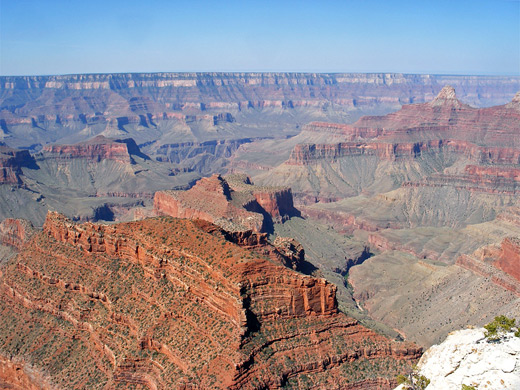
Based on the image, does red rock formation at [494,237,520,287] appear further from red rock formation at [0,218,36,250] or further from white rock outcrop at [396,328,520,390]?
red rock formation at [0,218,36,250]

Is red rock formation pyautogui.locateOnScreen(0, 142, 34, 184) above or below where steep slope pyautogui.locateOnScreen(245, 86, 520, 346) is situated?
above

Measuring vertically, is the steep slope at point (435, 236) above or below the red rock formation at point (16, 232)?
below

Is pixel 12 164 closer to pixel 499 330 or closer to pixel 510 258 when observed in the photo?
pixel 510 258

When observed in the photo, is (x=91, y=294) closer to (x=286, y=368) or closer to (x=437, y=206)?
(x=286, y=368)

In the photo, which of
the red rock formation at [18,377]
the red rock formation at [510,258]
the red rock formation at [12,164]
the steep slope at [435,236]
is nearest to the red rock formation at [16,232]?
the red rock formation at [18,377]

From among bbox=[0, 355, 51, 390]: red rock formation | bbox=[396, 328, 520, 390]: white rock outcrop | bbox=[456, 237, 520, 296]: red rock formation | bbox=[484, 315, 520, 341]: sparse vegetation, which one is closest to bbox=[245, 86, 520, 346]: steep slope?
bbox=[456, 237, 520, 296]: red rock formation

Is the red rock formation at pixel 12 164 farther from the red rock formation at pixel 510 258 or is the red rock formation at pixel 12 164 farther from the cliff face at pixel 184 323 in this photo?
the red rock formation at pixel 510 258

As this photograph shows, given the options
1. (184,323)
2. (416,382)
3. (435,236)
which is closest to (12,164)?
(435,236)
